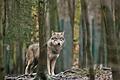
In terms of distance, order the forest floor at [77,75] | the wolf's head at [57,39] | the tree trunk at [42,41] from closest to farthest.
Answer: the tree trunk at [42,41] → the forest floor at [77,75] → the wolf's head at [57,39]

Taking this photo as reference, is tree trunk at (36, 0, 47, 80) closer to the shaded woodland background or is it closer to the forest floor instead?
the shaded woodland background

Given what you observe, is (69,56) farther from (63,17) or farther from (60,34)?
(60,34)

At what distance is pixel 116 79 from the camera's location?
16.6 ft

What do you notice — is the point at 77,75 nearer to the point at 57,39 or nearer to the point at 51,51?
the point at 57,39

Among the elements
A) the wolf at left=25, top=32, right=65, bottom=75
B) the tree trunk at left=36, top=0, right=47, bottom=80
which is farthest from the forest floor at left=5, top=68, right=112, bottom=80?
the tree trunk at left=36, top=0, right=47, bottom=80

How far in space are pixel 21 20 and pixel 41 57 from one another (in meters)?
4.33

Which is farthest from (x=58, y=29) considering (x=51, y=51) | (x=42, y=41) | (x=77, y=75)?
(x=42, y=41)

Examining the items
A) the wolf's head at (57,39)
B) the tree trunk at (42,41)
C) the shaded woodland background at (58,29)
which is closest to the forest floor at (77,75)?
Answer: the shaded woodland background at (58,29)

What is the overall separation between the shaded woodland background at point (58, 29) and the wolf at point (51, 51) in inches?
22.5

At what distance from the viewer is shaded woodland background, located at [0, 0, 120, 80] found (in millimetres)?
6935

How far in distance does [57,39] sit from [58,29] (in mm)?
4391

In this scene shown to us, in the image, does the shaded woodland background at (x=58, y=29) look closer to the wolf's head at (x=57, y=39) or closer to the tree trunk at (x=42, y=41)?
the tree trunk at (x=42, y=41)

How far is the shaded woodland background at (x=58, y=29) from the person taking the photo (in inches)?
273

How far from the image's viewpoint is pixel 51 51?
15.7 m
